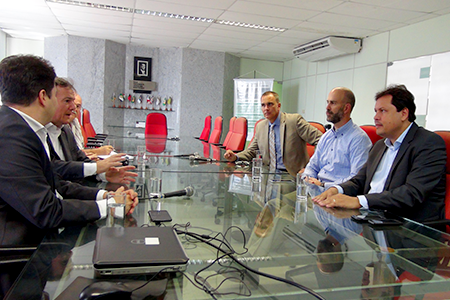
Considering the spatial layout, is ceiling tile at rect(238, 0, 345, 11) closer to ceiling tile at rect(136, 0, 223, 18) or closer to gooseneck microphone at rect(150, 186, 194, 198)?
ceiling tile at rect(136, 0, 223, 18)

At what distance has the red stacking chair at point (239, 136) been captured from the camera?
4949 mm

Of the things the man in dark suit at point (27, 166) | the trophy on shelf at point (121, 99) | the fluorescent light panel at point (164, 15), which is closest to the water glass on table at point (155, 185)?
the man in dark suit at point (27, 166)

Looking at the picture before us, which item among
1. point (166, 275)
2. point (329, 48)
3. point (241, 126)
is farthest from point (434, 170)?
point (329, 48)

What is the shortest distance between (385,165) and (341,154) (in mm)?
693

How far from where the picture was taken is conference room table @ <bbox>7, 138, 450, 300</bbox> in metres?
0.81

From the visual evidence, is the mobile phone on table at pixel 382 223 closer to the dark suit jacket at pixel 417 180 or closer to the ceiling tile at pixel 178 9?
the dark suit jacket at pixel 417 180

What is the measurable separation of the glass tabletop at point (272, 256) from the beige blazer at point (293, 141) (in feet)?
6.39

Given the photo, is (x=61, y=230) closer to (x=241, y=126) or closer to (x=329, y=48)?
(x=241, y=126)

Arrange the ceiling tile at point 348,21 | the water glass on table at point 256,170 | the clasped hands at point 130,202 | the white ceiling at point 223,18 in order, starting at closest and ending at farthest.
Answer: the clasped hands at point 130,202 → the water glass on table at point 256,170 → the white ceiling at point 223,18 → the ceiling tile at point 348,21

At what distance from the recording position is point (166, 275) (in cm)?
85

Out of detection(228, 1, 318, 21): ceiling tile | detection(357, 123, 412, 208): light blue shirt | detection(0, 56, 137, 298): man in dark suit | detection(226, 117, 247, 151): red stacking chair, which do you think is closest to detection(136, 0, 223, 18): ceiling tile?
detection(228, 1, 318, 21): ceiling tile

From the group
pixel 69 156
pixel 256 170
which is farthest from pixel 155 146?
pixel 256 170

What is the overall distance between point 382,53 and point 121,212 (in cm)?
634

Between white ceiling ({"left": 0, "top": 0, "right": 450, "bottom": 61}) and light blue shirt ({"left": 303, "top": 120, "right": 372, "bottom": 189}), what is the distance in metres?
2.78
